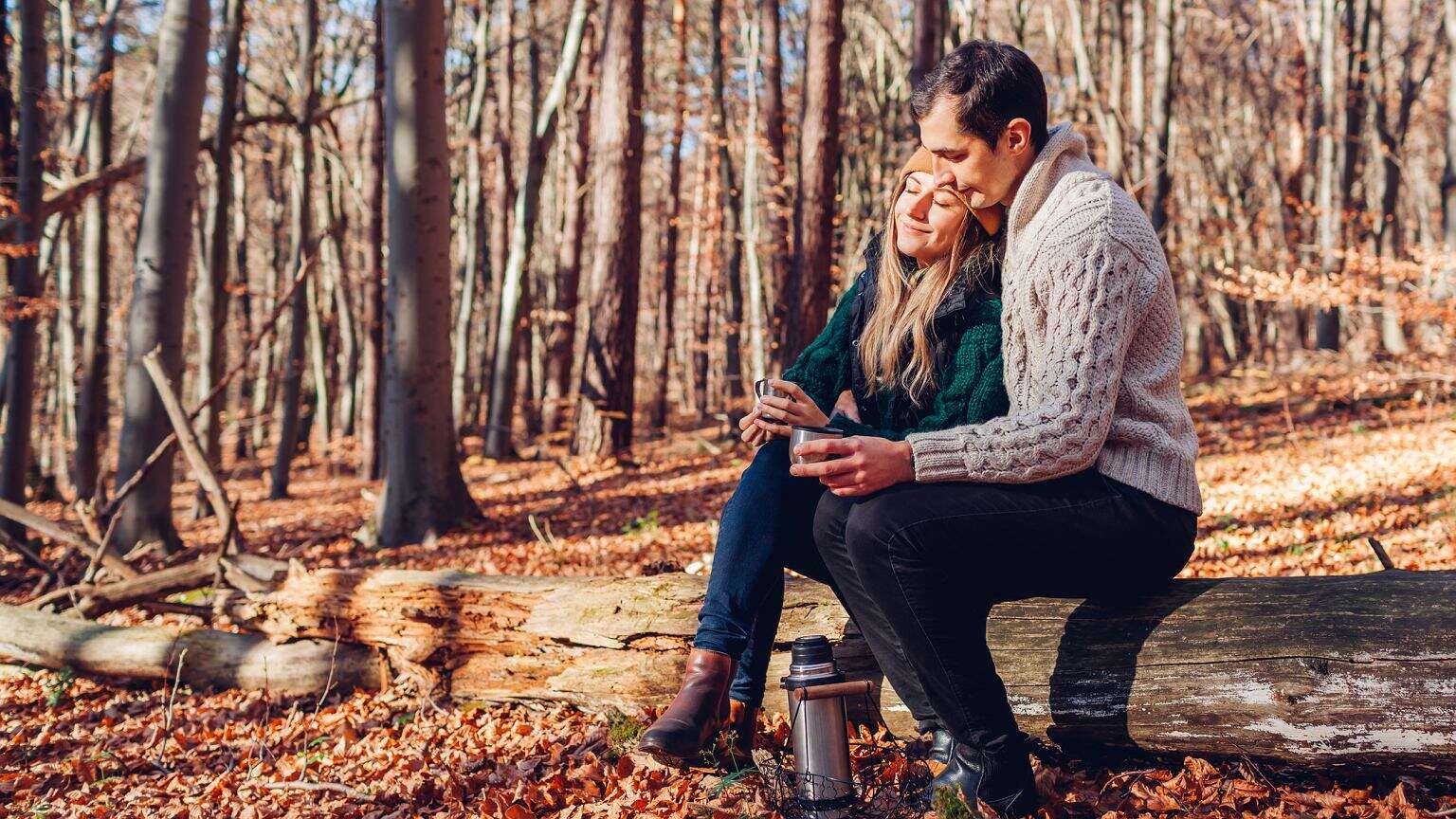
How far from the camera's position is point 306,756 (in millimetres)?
3551

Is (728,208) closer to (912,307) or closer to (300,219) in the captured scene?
(300,219)

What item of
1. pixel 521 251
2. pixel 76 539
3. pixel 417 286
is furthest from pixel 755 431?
pixel 521 251

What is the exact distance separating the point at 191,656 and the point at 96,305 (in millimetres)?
7029

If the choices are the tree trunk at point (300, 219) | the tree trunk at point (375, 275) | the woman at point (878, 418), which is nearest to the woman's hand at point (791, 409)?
the woman at point (878, 418)

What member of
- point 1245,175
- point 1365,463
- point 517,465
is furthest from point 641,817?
point 1245,175

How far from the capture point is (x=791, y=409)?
2.73m

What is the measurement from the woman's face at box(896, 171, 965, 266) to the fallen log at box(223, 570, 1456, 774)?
3.55 ft

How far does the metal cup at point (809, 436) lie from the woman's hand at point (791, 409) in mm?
42

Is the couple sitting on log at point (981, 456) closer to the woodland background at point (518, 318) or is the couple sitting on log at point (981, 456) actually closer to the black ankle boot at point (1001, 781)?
the black ankle boot at point (1001, 781)

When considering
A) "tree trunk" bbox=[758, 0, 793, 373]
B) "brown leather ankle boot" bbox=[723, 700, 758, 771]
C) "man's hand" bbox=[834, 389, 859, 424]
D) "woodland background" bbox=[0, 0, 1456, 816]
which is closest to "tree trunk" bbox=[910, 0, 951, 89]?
"woodland background" bbox=[0, 0, 1456, 816]

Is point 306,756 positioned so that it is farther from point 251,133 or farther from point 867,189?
point 251,133

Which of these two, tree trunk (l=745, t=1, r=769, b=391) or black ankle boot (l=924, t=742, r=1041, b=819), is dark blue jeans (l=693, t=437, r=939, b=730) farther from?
tree trunk (l=745, t=1, r=769, b=391)

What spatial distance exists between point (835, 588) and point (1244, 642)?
1.08 m

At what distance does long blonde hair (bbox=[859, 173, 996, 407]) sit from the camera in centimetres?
284
